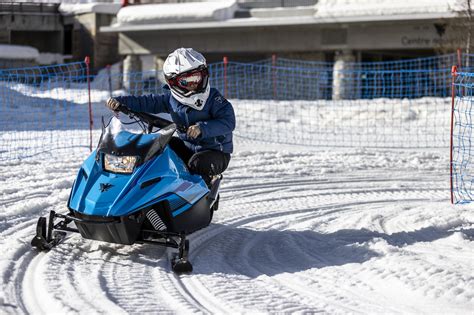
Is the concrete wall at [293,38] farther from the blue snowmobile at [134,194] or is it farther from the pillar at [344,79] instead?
the blue snowmobile at [134,194]

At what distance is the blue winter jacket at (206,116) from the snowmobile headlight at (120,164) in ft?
2.64

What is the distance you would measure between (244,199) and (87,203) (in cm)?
343

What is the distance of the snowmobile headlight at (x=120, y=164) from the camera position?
583 centimetres

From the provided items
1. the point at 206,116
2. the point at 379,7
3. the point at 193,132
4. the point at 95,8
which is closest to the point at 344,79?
the point at 379,7

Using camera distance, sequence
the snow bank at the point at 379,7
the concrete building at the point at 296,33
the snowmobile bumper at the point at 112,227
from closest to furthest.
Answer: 1. the snowmobile bumper at the point at 112,227
2. the snow bank at the point at 379,7
3. the concrete building at the point at 296,33

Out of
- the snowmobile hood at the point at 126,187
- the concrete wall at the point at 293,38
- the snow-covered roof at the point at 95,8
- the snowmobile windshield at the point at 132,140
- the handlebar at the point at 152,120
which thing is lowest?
the snowmobile hood at the point at 126,187

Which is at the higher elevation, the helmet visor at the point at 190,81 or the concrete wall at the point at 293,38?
the concrete wall at the point at 293,38

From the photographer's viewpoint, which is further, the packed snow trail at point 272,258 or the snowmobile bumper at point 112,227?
the snowmobile bumper at point 112,227

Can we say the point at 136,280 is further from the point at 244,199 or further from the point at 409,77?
the point at 409,77

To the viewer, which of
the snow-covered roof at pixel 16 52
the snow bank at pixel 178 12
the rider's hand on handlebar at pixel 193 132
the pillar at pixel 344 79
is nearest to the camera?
the rider's hand on handlebar at pixel 193 132

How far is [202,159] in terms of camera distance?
6531 millimetres

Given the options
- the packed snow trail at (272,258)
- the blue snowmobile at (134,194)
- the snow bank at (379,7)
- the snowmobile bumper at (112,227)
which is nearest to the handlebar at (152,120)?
the blue snowmobile at (134,194)

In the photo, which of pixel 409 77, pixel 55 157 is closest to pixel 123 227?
pixel 55 157

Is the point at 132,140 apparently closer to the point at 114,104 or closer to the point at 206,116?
the point at 114,104
